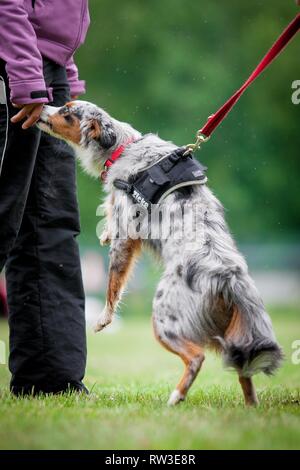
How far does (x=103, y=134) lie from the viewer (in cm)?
423

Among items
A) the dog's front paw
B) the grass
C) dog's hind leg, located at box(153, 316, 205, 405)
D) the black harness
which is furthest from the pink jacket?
the grass

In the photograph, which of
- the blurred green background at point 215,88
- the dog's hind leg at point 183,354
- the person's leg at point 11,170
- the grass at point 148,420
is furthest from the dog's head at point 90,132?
the blurred green background at point 215,88

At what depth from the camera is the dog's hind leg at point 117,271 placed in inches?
161

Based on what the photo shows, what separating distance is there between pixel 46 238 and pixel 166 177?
789 millimetres

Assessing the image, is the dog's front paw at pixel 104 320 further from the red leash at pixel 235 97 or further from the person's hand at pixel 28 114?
the person's hand at pixel 28 114

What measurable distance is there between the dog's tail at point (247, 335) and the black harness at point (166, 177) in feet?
1.91

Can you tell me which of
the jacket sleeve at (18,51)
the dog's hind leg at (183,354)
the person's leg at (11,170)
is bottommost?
the dog's hind leg at (183,354)

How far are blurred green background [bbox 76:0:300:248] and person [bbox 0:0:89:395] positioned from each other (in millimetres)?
15794

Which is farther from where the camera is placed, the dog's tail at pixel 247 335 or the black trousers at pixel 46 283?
the black trousers at pixel 46 283

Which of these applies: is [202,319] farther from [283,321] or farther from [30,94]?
[283,321]

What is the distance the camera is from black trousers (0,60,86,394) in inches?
162

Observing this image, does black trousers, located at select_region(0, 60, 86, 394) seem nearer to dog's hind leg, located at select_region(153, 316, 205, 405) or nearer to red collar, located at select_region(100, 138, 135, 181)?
red collar, located at select_region(100, 138, 135, 181)

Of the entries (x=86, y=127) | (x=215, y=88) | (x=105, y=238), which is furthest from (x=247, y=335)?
(x=215, y=88)
